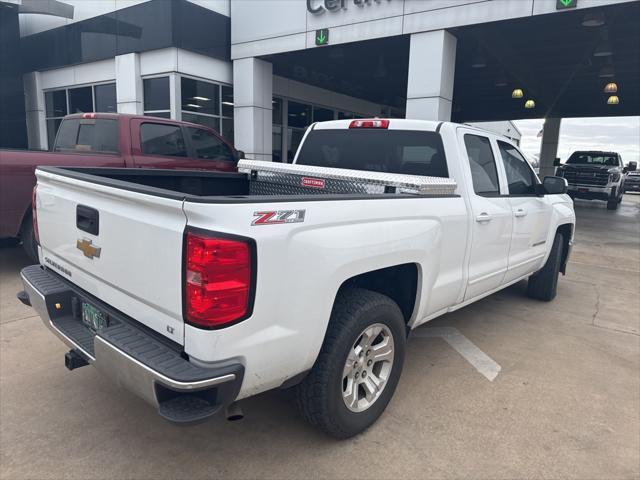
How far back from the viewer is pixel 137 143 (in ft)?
21.6

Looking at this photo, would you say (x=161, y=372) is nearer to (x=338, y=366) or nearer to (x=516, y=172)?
(x=338, y=366)

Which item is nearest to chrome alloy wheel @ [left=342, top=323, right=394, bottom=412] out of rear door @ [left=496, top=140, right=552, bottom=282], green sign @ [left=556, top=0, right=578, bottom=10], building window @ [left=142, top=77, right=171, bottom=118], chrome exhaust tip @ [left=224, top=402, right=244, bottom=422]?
chrome exhaust tip @ [left=224, top=402, right=244, bottom=422]

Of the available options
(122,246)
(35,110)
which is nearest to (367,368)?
(122,246)

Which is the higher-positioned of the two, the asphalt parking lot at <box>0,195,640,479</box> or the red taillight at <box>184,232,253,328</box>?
the red taillight at <box>184,232,253,328</box>

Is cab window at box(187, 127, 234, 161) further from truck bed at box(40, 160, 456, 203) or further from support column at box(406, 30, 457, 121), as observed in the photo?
support column at box(406, 30, 457, 121)

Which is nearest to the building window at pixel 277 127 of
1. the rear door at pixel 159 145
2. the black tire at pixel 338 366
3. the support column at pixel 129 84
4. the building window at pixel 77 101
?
the support column at pixel 129 84

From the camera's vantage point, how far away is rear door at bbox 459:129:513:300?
3674 millimetres

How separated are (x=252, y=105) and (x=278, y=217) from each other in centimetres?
1206

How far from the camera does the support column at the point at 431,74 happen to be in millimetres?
10094

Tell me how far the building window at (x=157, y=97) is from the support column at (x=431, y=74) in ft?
22.0

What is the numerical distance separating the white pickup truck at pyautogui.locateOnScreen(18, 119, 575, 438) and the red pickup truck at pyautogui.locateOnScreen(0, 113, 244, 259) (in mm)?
2730

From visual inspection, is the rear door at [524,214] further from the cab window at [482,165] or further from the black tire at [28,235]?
the black tire at [28,235]

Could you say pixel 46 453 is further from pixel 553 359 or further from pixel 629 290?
pixel 629 290

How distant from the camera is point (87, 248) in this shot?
2.56 m
